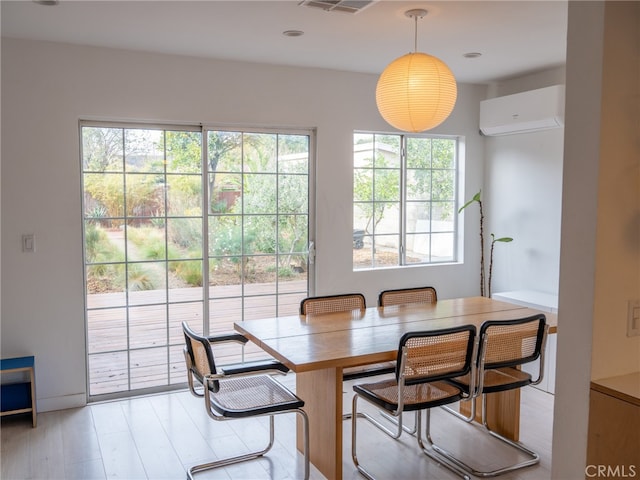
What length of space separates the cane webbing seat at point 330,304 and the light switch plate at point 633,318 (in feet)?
6.60

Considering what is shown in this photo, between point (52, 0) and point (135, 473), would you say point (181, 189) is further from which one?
point (135, 473)

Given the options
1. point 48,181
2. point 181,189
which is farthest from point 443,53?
point 48,181

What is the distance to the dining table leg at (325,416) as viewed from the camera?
284 cm

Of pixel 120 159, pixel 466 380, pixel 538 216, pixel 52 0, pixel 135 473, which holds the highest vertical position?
pixel 52 0

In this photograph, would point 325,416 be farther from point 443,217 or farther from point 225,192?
point 443,217

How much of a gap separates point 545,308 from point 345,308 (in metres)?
1.72

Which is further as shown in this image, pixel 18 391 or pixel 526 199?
pixel 526 199

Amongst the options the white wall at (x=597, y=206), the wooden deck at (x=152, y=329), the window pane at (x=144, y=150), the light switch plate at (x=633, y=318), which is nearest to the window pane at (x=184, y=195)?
the window pane at (x=144, y=150)

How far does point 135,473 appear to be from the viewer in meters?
3.05

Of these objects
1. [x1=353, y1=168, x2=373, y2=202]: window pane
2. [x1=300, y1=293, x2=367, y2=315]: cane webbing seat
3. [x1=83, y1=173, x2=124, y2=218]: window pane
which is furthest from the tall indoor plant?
[x1=83, y1=173, x2=124, y2=218]: window pane

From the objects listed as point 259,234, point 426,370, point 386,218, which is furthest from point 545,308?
point 259,234

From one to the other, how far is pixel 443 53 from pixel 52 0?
101 inches

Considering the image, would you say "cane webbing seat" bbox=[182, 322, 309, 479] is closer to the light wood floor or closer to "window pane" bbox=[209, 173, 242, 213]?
the light wood floor

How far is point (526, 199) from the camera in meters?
5.05
